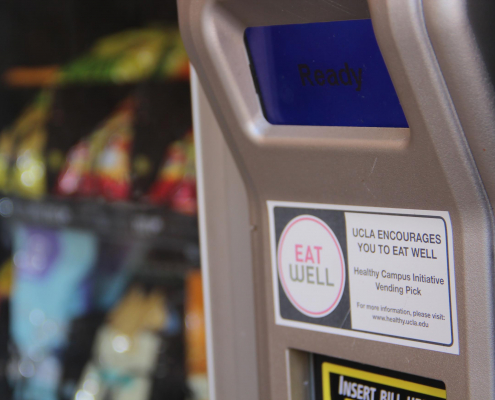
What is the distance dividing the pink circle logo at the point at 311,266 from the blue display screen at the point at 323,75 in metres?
0.12

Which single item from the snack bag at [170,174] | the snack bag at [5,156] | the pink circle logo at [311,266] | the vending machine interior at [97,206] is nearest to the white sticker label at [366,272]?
the pink circle logo at [311,266]

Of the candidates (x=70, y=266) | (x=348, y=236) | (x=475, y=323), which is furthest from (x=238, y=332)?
(x=70, y=266)

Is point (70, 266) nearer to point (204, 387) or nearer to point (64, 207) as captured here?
point (64, 207)

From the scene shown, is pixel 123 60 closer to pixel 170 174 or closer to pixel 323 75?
pixel 170 174

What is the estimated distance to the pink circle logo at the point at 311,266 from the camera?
0.68 metres

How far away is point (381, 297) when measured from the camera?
0.64 metres

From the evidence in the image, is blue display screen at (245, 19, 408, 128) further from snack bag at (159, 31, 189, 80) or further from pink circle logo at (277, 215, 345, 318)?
snack bag at (159, 31, 189, 80)

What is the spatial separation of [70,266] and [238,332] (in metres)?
1.39

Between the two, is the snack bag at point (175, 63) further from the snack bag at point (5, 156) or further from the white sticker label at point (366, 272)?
the white sticker label at point (366, 272)

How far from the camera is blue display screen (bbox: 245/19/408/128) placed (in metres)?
0.59

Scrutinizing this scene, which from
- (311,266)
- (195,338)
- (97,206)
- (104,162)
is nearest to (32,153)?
(104,162)

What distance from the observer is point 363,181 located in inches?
24.5

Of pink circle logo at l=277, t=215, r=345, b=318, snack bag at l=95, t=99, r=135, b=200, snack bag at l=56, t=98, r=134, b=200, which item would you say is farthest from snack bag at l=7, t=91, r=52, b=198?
pink circle logo at l=277, t=215, r=345, b=318

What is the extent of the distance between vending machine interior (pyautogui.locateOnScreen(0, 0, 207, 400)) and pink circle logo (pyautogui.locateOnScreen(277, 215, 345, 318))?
837mm
